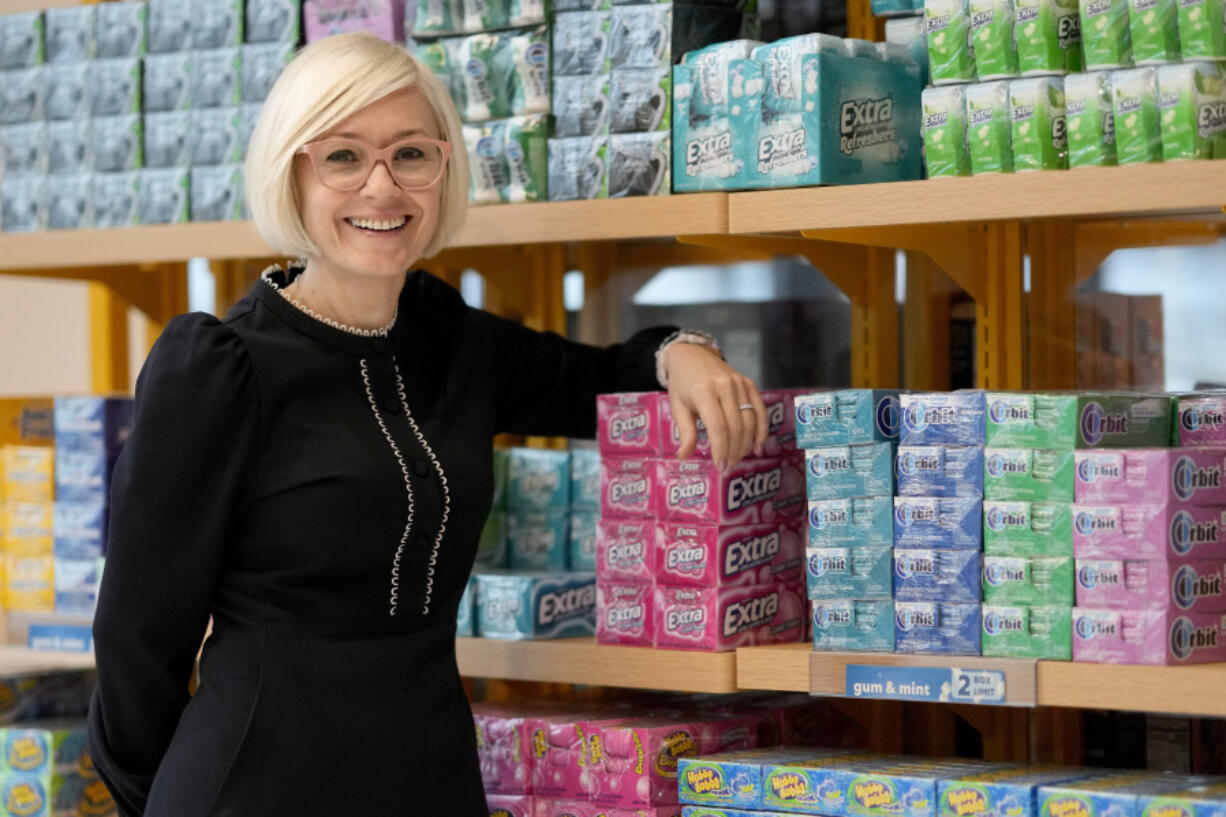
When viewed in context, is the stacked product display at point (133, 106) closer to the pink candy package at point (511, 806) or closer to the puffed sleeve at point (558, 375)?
the puffed sleeve at point (558, 375)

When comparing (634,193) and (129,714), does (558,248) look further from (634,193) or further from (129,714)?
(129,714)

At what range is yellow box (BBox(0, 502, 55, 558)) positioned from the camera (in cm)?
340

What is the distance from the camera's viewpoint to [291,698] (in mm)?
2371

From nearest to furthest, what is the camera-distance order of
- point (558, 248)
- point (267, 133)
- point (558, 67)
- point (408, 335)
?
point (267, 133) < point (408, 335) < point (558, 67) < point (558, 248)

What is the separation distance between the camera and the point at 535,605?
2.85 meters

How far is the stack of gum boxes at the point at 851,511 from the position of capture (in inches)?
97.4

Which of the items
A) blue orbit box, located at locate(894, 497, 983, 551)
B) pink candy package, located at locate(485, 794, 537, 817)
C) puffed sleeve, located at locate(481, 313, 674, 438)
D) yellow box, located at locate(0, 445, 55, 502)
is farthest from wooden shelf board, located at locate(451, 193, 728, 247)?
yellow box, located at locate(0, 445, 55, 502)

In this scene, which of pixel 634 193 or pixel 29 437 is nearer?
pixel 634 193

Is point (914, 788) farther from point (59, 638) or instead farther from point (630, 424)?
point (59, 638)

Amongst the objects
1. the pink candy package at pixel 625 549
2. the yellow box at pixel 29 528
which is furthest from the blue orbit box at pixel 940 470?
the yellow box at pixel 29 528

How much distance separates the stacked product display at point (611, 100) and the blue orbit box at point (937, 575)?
72 centimetres

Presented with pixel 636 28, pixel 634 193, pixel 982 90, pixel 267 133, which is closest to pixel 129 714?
pixel 267 133

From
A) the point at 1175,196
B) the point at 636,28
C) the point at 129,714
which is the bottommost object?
the point at 129,714

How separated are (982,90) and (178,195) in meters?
1.56
